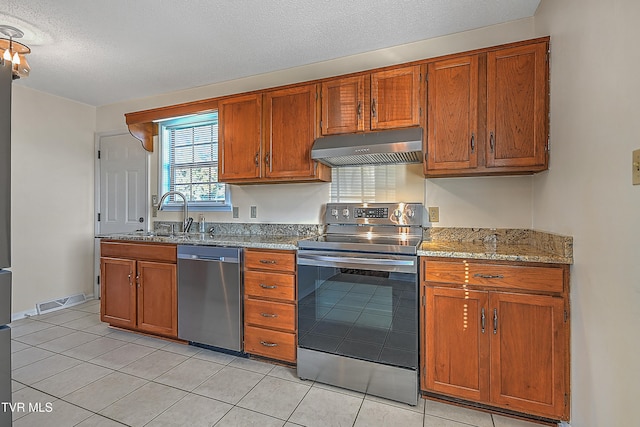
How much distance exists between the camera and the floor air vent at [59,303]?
3.38 meters

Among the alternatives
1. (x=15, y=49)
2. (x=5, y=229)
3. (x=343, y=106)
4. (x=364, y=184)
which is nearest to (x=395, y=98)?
(x=343, y=106)

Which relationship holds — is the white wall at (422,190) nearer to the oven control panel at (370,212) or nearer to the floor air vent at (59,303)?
the oven control panel at (370,212)

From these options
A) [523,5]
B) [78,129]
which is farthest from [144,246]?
[523,5]

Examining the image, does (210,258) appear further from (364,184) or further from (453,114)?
(453,114)

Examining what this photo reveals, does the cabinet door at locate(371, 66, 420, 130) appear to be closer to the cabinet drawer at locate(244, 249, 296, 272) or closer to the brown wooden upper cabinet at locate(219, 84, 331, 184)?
the brown wooden upper cabinet at locate(219, 84, 331, 184)

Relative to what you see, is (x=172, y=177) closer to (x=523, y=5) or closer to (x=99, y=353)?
(x=99, y=353)

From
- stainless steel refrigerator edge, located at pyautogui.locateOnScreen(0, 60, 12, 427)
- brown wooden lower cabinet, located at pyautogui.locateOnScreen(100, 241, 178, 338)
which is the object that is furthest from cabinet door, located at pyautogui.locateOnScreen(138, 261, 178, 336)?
stainless steel refrigerator edge, located at pyautogui.locateOnScreen(0, 60, 12, 427)

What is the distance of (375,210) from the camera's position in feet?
8.13

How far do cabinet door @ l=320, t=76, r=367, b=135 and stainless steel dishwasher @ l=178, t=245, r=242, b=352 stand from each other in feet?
4.09

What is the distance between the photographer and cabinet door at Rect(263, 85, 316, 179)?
2.46 m

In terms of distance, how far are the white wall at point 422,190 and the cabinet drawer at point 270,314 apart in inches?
34.9

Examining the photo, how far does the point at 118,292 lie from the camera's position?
282 cm

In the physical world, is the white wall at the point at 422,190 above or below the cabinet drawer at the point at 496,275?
above

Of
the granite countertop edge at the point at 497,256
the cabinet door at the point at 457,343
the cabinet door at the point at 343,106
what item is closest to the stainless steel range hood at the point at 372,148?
the cabinet door at the point at 343,106
